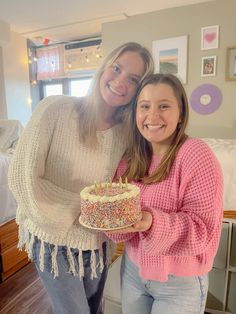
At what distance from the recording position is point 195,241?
2.34 feet

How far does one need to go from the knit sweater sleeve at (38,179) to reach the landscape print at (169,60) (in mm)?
2414

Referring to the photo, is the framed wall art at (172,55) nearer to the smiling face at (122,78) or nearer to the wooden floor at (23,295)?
the smiling face at (122,78)

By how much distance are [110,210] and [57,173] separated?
0.28 m

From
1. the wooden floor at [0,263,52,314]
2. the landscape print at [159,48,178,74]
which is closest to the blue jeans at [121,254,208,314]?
the wooden floor at [0,263,52,314]

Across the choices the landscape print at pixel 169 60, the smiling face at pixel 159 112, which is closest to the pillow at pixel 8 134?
the landscape print at pixel 169 60

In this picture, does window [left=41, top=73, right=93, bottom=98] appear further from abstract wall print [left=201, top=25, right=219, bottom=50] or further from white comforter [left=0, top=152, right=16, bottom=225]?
white comforter [left=0, top=152, right=16, bottom=225]

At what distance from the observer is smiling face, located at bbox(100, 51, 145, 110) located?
914 millimetres

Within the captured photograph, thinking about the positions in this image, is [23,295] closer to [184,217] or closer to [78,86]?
[184,217]

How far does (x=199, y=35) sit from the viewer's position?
275 centimetres

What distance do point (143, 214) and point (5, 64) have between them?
3.77 metres

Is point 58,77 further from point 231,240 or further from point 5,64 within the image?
point 231,240

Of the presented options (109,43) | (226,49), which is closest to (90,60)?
(109,43)

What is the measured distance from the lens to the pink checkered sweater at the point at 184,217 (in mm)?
702

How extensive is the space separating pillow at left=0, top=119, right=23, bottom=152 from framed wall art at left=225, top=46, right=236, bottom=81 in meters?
2.29
